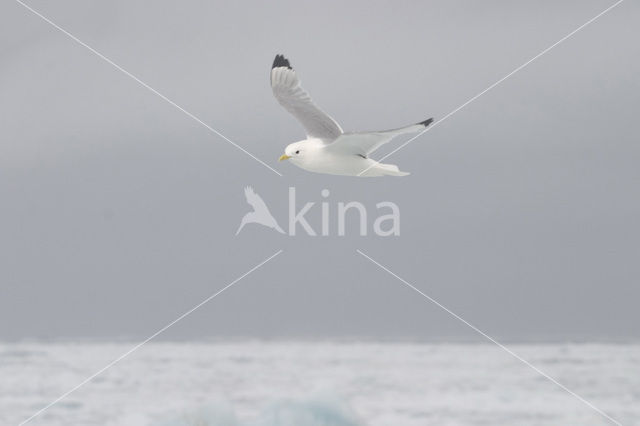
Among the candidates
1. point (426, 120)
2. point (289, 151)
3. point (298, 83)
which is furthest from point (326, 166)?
point (426, 120)

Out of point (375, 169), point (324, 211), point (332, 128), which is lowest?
point (324, 211)

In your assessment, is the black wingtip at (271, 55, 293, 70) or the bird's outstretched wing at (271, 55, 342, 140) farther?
the black wingtip at (271, 55, 293, 70)

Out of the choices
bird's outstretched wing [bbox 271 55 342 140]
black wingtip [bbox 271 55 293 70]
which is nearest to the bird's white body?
bird's outstretched wing [bbox 271 55 342 140]

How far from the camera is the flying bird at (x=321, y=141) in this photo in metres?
9.37

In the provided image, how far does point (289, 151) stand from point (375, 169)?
39.6 inches

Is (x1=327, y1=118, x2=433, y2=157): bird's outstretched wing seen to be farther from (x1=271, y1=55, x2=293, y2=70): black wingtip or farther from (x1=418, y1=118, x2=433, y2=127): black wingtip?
(x1=271, y1=55, x2=293, y2=70): black wingtip

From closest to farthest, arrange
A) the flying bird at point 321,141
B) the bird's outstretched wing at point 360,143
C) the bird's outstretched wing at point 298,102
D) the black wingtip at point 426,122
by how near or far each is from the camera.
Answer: the black wingtip at point 426,122 → the bird's outstretched wing at point 360,143 → the flying bird at point 321,141 → the bird's outstretched wing at point 298,102

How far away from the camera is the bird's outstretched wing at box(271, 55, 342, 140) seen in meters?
10.0

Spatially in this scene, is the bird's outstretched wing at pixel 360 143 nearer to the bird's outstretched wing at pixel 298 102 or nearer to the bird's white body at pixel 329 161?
the bird's white body at pixel 329 161

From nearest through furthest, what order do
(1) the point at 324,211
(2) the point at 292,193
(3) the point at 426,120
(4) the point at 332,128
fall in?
(3) the point at 426,120 → (1) the point at 324,211 → (2) the point at 292,193 → (4) the point at 332,128

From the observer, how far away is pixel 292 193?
9.30 metres

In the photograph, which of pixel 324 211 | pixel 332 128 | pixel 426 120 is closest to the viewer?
pixel 426 120

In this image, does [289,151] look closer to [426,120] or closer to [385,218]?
[385,218]

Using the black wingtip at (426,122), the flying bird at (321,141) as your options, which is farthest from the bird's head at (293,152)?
the black wingtip at (426,122)
